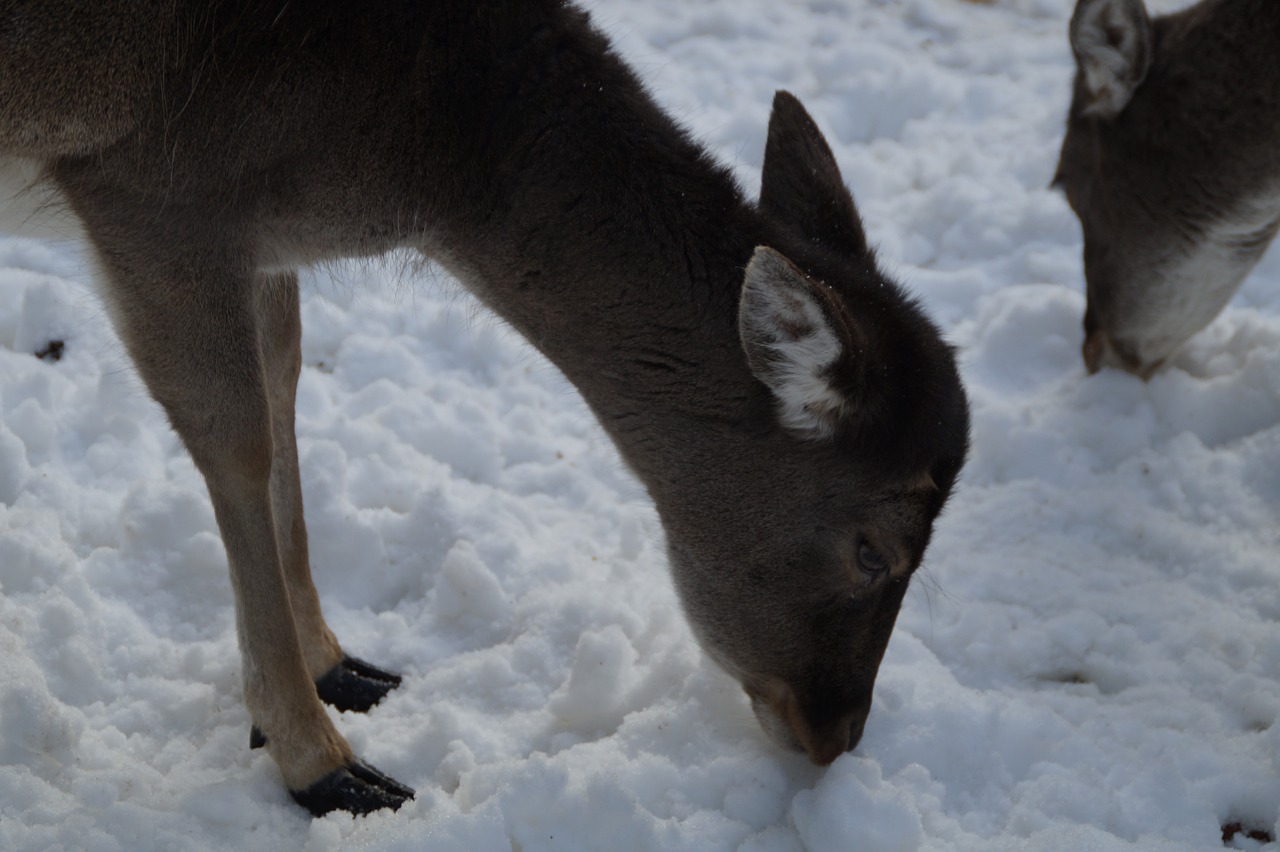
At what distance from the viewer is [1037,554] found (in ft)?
15.5

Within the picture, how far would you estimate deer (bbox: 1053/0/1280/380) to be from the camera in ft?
15.8

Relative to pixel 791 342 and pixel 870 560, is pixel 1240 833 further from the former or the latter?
pixel 791 342

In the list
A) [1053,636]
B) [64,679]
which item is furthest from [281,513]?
[1053,636]

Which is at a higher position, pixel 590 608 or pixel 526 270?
pixel 526 270

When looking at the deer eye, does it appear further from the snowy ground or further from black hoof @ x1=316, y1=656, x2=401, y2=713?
black hoof @ x1=316, y1=656, x2=401, y2=713

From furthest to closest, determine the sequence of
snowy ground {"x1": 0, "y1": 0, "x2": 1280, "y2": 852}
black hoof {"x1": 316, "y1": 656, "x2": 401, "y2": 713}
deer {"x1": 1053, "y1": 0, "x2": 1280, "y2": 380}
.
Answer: deer {"x1": 1053, "y1": 0, "x2": 1280, "y2": 380}
black hoof {"x1": 316, "y1": 656, "x2": 401, "y2": 713}
snowy ground {"x1": 0, "y1": 0, "x2": 1280, "y2": 852}

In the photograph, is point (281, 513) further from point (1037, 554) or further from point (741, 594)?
point (1037, 554)

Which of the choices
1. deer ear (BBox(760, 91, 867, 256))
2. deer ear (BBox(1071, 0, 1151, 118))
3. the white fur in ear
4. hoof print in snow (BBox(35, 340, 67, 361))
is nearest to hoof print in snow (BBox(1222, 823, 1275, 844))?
the white fur in ear

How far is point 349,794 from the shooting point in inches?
141

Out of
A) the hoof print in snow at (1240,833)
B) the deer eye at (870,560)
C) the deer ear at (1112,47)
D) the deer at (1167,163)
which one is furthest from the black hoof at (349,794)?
the deer ear at (1112,47)

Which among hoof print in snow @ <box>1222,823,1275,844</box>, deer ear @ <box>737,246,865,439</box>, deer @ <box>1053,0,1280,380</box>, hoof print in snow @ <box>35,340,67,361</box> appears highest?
hoof print in snow @ <box>35,340,67,361</box>

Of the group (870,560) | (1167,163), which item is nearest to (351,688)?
(870,560)

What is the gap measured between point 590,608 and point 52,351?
2539 millimetres

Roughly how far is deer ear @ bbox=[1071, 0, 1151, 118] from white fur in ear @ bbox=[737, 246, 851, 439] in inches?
112
